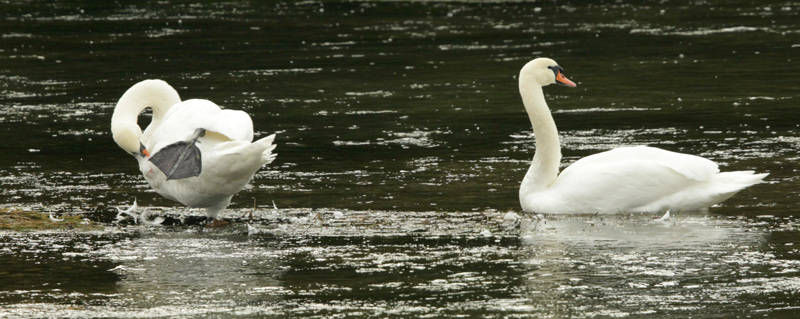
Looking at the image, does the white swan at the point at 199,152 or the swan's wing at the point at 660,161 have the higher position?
the white swan at the point at 199,152

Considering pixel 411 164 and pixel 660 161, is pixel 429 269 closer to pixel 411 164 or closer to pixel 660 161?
pixel 660 161

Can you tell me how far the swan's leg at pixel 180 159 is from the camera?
8312mm

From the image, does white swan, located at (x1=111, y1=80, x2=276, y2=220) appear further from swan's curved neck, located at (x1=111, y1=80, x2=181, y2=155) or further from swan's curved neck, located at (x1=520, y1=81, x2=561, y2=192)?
swan's curved neck, located at (x1=520, y1=81, x2=561, y2=192)

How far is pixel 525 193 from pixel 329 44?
13.7 metres

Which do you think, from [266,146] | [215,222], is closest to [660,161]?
[266,146]

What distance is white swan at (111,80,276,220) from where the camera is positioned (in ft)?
27.5

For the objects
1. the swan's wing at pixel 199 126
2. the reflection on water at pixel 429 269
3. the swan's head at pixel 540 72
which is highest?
the swan's head at pixel 540 72

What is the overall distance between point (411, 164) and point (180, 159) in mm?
2975

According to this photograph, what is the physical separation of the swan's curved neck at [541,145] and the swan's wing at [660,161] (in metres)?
0.12

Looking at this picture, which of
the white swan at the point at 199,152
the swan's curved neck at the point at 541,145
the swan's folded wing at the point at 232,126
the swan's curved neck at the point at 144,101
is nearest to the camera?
the white swan at the point at 199,152

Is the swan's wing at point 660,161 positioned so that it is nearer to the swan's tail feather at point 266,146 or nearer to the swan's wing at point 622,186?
the swan's wing at point 622,186

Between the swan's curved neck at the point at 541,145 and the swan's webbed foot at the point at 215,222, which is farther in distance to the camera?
the swan's curved neck at the point at 541,145

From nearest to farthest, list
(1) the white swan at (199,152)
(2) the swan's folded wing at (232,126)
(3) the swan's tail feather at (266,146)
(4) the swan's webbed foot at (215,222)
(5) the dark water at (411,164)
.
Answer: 1. (5) the dark water at (411,164)
2. (3) the swan's tail feather at (266,146)
3. (1) the white swan at (199,152)
4. (2) the swan's folded wing at (232,126)
5. (4) the swan's webbed foot at (215,222)

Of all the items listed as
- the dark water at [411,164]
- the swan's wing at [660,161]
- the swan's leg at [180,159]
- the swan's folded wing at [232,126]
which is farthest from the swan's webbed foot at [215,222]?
the swan's wing at [660,161]
